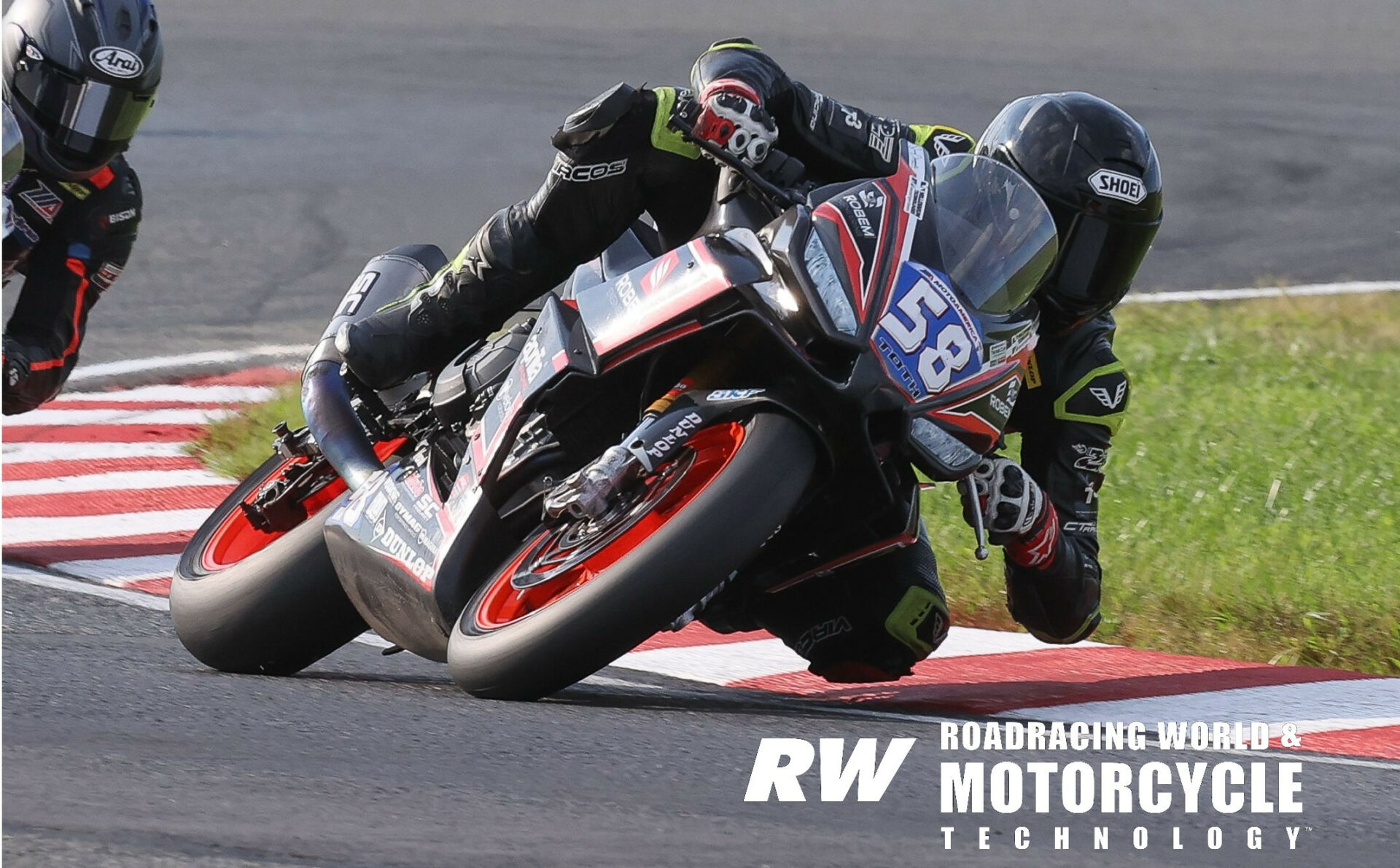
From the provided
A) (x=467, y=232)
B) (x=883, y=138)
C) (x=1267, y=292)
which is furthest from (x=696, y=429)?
(x=467, y=232)

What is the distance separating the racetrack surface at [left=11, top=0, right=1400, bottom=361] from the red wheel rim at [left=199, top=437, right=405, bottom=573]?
4466 mm

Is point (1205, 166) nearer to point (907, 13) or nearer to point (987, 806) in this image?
point (907, 13)

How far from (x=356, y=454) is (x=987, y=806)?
67.2 inches

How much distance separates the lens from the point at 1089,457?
180 inches

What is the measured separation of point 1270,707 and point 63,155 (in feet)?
11.4

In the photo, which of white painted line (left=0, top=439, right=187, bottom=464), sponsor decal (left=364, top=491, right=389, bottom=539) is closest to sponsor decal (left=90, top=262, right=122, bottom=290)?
white painted line (left=0, top=439, right=187, bottom=464)

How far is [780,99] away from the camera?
4.21 meters

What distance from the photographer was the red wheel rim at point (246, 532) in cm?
461

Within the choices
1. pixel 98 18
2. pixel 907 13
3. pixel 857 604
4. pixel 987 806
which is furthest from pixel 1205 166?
pixel 987 806

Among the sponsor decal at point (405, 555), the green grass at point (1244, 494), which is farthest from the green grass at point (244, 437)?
the sponsor decal at point (405, 555)

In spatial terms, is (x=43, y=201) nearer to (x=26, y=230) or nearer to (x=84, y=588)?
(x=26, y=230)

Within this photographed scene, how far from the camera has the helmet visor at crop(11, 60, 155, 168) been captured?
576 cm

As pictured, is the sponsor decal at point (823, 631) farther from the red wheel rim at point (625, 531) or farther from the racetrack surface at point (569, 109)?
the racetrack surface at point (569, 109)

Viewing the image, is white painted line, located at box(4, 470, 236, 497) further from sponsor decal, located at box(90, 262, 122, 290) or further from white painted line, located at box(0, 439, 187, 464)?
sponsor decal, located at box(90, 262, 122, 290)
